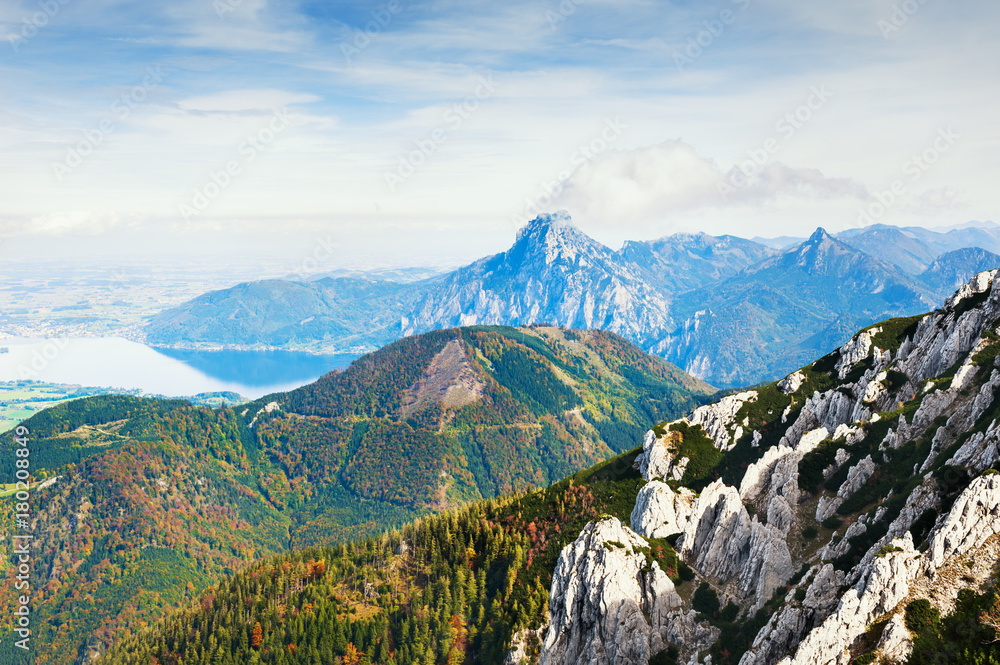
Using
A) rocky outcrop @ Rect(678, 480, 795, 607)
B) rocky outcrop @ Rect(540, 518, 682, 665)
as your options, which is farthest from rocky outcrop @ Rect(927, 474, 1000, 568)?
rocky outcrop @ Rect(540, 518, 682, 665)

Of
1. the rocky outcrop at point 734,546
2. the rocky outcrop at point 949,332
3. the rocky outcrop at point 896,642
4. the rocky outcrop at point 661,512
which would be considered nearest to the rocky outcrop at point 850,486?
the rocky outcrop at point 734,546

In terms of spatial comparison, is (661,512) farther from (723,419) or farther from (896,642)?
(896,642)

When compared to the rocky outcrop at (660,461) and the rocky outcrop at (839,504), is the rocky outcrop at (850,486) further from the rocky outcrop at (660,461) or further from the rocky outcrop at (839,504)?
the rocky outcrop at (660,461)

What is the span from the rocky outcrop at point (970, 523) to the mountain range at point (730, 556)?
→ 0.55 ft

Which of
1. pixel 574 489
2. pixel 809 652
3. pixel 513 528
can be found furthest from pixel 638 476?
pixel 809 652

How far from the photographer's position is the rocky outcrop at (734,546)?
8744cm

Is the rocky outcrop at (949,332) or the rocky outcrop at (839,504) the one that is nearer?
the rocky outcrop at (839,504)

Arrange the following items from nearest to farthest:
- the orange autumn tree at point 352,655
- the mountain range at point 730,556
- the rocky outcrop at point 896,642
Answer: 1. the rocky outcrop at point 896,642
2. the mountain range at point 730,556
3. the orange autumn tree at point 352,655

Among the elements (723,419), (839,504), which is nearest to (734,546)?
(839,504)

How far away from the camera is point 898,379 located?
11750 cm

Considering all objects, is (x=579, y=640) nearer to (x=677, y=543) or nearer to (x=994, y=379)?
(x=677, y=543)

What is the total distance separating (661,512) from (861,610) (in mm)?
57128

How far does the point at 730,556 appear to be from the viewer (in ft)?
326

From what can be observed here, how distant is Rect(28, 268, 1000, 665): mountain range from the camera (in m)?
59.8
